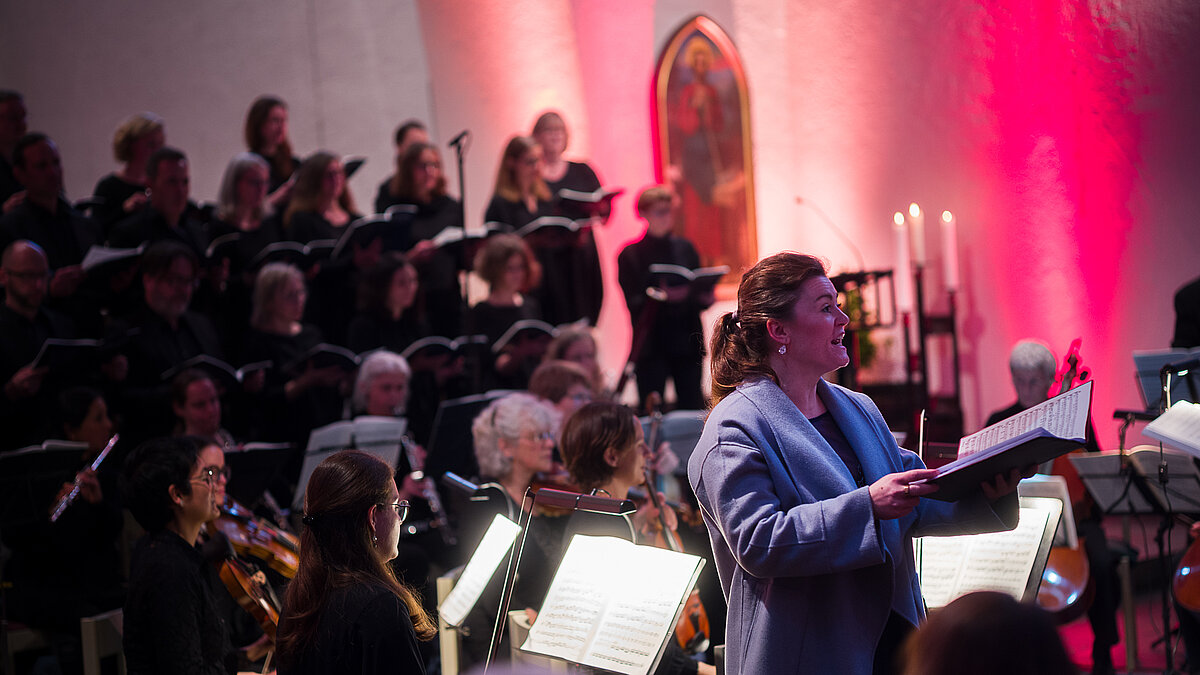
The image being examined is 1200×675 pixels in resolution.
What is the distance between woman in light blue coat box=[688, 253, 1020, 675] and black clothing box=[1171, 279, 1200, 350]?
256 centimetres

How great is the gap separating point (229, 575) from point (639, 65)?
6.31m

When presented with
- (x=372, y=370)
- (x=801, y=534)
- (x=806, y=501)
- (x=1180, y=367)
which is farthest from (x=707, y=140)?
(x=801, y=534)

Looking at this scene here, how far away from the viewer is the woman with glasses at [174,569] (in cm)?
287

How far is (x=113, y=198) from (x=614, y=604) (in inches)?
176

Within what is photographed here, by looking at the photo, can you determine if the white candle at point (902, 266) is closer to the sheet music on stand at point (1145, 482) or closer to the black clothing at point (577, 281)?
the black clothing at point (577, 281)

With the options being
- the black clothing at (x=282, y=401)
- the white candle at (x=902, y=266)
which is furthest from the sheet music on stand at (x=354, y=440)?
the white candle at (x=902, y=266)

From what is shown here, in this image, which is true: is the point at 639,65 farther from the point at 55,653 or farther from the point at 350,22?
the point at 55,653

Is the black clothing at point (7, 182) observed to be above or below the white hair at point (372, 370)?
above

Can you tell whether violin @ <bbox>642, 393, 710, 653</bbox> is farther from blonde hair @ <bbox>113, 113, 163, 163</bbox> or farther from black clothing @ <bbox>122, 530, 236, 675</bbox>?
blonde hair @ <bbox>113, 113, 163, 163</bbox>

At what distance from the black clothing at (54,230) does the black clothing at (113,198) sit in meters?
0.19

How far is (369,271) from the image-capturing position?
5707 millimetres

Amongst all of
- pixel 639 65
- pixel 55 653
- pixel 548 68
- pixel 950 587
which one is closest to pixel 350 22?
pixel 548 68

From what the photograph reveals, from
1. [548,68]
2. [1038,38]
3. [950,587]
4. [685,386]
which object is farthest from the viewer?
[548,68]

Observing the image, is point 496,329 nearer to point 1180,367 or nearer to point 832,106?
point 832,106
